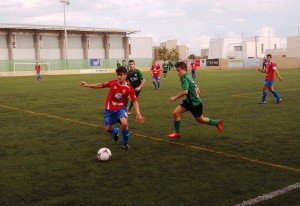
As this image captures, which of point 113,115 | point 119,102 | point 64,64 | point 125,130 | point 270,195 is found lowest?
point 270,195

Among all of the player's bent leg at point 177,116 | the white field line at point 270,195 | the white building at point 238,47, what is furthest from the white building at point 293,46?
the white field line at point 270,195

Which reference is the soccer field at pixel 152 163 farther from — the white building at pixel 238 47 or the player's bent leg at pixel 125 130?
the white building at pixel 238 47

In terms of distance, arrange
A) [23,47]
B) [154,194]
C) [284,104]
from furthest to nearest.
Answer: [23,47] < [284,104] < [154,194]

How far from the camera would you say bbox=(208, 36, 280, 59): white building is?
107375mm

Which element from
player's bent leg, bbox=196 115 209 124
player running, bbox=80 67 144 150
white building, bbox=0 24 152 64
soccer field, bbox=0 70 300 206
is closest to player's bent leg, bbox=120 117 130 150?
player running, bbox=80 67 144 150

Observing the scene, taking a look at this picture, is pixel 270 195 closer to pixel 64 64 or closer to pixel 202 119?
pixel 202 119

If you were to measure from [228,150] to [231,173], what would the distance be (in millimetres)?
1492

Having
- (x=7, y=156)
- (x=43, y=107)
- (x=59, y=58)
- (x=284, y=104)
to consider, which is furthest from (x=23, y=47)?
(x=7, y=156)

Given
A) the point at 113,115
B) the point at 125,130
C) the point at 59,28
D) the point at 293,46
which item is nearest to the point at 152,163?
the point at 125,130

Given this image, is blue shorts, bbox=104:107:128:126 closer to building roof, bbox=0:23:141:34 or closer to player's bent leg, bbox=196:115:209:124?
A: player's bent leg, bbox=196:115:209:124

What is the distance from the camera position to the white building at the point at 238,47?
352ft

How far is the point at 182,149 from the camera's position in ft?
25.0

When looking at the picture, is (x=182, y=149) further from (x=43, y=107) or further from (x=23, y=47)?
(x=23, y=47)

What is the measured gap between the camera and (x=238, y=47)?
11081cm
